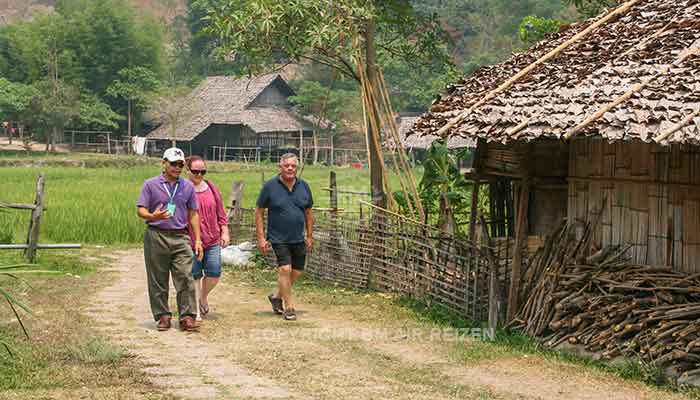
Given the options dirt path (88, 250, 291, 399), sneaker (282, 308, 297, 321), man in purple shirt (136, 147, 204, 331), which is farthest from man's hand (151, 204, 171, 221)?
sneaker (282, 308, 297, 321)

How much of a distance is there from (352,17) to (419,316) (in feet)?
12.3

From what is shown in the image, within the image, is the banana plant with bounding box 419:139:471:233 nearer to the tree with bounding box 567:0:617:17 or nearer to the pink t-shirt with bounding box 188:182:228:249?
the tree with bounding box 567:0:617:17

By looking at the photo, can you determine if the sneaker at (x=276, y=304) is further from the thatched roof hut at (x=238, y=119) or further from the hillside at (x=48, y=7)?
the hillside at (x=48, y=7)

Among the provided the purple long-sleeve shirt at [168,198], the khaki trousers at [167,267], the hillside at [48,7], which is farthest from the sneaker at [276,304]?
the hillside at [48,7]

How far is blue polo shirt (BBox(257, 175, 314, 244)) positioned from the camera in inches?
361

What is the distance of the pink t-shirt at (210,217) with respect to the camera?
8.98 m

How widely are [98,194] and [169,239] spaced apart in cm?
1627

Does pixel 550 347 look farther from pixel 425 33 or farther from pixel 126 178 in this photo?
pixel 126 178

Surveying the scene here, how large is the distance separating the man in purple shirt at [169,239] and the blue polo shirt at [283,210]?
0.85m

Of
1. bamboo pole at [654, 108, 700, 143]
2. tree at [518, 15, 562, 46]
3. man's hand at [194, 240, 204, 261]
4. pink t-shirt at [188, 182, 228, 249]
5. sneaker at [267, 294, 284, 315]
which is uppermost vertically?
tree at [518, 15, 562, 46]

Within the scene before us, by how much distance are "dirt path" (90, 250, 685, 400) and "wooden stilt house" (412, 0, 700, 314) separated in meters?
1.20

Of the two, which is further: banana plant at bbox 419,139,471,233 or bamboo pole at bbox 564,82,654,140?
banana plant at bbox 419,139,471,233

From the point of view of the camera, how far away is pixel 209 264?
9.11 meters

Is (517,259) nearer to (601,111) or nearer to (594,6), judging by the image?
(601,111)
